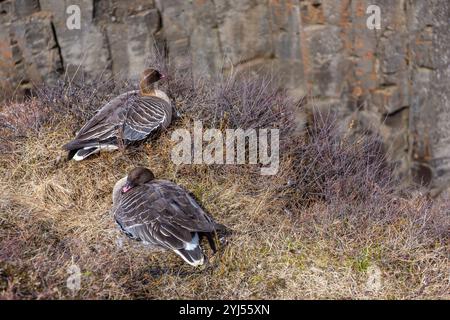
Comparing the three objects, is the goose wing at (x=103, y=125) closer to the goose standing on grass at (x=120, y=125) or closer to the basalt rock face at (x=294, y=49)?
the goose standing on grass at (x=120, y=125)

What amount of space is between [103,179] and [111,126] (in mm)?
460

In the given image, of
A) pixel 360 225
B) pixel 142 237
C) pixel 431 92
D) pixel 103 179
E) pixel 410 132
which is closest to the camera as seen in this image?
pixel 142 237

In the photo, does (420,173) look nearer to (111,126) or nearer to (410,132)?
(410,132)

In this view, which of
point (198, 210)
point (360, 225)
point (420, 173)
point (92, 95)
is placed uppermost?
point (92, 95)

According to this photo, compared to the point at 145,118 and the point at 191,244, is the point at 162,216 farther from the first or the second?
the point at 145,118

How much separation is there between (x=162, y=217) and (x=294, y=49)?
15.9 ft

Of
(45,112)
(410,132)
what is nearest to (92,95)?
(45,112)

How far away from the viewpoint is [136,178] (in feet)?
18.2

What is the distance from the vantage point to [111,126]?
612cm

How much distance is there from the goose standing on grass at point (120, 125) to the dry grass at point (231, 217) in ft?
0.45

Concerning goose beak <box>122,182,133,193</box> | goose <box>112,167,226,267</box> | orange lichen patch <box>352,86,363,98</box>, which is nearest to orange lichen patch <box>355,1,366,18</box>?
orange lichen patch <box>352,86,363,98</box>

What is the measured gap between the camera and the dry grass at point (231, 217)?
4930 millimetres

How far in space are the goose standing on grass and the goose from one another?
2.03ft

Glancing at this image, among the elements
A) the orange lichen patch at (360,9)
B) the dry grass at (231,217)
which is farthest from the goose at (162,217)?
the orange lichen patch at (360,9)
